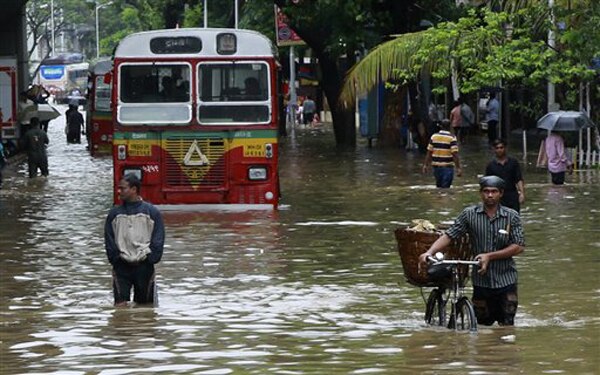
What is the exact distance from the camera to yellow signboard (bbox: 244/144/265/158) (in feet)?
83.7

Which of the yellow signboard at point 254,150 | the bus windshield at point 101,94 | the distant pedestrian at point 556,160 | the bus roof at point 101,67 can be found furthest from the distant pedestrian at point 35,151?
the yellow signboard at point 254,150

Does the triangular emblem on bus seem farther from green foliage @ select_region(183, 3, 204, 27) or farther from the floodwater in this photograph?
green foliage @ select_region(183, 3, 204, 27)

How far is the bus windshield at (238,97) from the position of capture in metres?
25.4

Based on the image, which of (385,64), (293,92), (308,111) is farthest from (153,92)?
(293,92)

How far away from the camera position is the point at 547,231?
896 inches

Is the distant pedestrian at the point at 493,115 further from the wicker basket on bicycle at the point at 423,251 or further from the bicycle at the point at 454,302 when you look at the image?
the wicker basket on bicycle at the point at 423,251

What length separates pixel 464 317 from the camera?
12547mm

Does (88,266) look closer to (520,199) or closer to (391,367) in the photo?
(520,199)

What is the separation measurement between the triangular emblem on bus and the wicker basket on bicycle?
13.0 metres

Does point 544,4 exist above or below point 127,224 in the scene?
above

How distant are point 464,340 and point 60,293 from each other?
5925 millimetres

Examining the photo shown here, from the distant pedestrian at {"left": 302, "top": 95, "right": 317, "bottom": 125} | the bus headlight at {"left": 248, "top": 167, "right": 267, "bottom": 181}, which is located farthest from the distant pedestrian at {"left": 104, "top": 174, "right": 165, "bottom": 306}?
the distant pedestrian at {"left": 302, "top": 95, "right": 317, "bottom": 125}

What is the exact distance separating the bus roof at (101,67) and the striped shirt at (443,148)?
67.8 feet

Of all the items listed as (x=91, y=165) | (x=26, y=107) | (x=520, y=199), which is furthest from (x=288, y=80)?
(x=520, y=199)
